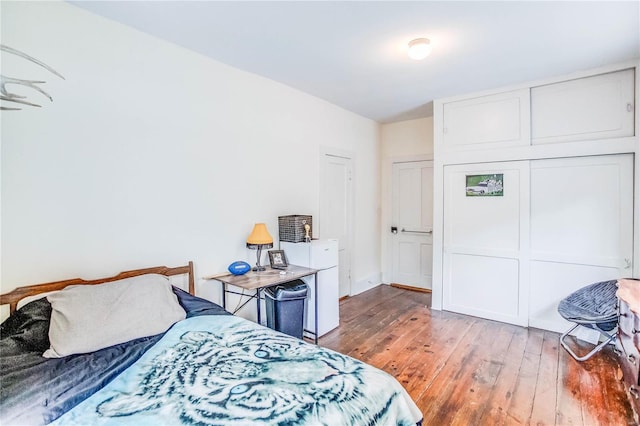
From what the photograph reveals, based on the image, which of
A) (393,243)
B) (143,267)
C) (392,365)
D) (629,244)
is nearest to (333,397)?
(392,365)

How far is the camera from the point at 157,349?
163 cm

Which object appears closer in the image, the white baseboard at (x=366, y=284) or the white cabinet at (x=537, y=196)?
the white cabinet at (x=537, y=196)

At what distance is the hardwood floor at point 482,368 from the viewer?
2059mm

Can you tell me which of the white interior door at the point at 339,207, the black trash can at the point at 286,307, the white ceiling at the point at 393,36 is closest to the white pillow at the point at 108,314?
the black trash can at the point at 286,307

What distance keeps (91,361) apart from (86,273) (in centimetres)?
86

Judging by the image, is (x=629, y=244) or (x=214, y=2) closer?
(x=214, y=2)

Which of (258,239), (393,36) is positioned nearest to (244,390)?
(258,239)

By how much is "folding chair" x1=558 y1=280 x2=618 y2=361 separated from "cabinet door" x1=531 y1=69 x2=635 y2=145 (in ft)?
4.84

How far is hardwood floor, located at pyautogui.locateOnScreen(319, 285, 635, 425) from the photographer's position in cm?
206

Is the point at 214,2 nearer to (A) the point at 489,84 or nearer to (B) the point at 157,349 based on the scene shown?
(B) the point at 157,349

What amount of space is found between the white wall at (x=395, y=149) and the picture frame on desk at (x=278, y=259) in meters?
2.42

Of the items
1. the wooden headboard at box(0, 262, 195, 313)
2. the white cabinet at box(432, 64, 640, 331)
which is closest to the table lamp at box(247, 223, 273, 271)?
the wooden headboard at box(0, 262, 195, 313)

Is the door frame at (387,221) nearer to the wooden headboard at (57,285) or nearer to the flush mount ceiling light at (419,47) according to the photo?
the flush mount ceiling light at (419,47)

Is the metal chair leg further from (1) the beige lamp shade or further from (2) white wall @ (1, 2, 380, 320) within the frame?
(2) white wall @ (1, 2, 380, 320)
